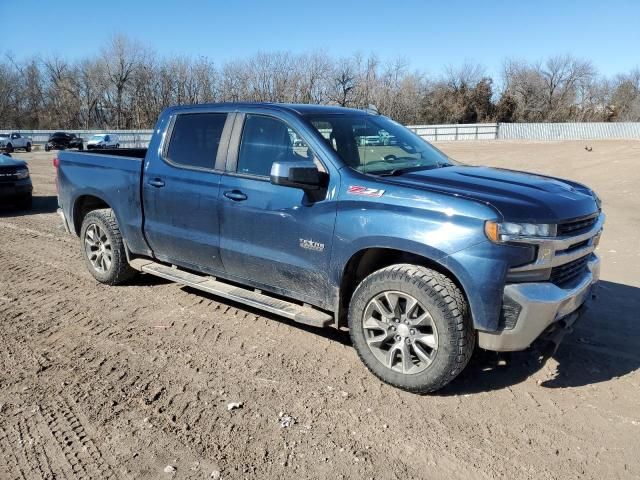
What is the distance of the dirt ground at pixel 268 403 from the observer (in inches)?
118

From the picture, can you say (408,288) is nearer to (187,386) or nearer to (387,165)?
(387,165)

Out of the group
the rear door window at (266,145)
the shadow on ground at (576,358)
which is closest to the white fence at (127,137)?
the rear door window at (266,145)

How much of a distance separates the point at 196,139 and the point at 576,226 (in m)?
3.27

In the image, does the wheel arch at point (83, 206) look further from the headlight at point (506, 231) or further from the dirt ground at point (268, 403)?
the headlight at point (506, 231)

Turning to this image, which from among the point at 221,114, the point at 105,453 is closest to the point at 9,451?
the point at 105,453

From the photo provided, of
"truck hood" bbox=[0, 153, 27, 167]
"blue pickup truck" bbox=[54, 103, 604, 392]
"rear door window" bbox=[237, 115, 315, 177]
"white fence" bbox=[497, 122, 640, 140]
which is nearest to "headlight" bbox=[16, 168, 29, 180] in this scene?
"truck hood" bbox=[0, 153, 27, 167]

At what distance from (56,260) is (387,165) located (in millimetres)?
5012

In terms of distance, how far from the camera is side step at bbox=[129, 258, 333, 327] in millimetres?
4145

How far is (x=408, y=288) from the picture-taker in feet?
11.8

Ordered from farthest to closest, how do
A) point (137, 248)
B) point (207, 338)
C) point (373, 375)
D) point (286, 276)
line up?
point (137, 248), point (207, 338), point (286, 276), point (373, 375)

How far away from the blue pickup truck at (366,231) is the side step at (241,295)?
0.02 m

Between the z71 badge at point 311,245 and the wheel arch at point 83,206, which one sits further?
the wheel arch at point 83,206

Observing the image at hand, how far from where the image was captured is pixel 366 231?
3.74 m

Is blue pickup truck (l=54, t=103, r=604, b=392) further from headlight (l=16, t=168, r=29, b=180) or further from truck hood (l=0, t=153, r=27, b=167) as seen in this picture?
truck hood (l=0, t=153, r=27, b=167)
